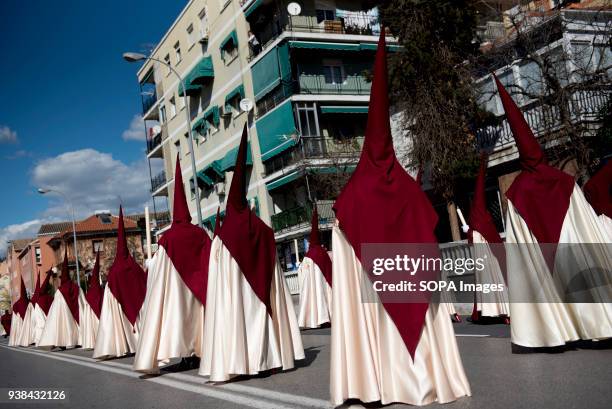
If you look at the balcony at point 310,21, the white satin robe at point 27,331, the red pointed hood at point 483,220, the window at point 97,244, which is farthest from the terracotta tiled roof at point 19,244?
the red pointed hood at point 483,220

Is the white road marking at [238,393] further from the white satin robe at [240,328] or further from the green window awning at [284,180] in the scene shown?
the green window awning at [284,180]

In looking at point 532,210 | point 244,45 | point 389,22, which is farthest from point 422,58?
point 244,45

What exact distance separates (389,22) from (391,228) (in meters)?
17.7

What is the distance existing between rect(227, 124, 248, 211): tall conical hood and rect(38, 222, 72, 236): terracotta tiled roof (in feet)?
319

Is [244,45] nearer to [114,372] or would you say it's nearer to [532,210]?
[114,372]

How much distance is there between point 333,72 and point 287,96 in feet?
11.0

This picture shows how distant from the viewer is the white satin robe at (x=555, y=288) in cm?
687

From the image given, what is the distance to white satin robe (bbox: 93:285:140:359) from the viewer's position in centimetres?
1317

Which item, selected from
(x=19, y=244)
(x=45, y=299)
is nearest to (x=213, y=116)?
(x=45, y=299)

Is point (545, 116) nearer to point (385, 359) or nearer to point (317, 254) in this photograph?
point (317, 254)

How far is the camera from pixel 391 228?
17.5 ft

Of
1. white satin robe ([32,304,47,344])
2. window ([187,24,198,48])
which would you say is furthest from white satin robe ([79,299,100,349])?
window ([187,24,198,48])

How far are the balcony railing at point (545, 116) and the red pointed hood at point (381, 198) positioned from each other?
13544 millimetres

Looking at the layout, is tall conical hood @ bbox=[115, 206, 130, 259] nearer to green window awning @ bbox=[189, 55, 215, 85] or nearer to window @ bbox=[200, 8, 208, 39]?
green window awning @ bbox=[189, 55, 215, 85]
